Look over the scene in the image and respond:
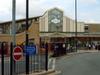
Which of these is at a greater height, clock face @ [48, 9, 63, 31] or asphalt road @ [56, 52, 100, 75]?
clock face @ [48, 9, 63, 31]

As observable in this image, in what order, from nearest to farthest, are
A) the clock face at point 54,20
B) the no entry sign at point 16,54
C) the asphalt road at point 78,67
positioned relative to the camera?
1. the no entry sign at point 16,54
2. the asphalt road at point 78,67
3. the clock face at point 54,20

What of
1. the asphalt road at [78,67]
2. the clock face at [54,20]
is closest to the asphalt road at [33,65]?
the asphalt road at [78,67]

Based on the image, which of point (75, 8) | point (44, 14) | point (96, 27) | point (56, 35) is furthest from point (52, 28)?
point (75, 8)

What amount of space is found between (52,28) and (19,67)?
101030 mm

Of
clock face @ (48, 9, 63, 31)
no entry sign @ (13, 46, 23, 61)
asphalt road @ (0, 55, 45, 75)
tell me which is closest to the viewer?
no entry sign @ (13, 46, 23, 61)

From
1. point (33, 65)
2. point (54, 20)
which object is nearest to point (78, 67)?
point (33, 65)

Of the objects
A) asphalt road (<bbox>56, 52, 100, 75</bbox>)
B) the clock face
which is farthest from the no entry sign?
the clock face

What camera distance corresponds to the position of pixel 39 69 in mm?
28297

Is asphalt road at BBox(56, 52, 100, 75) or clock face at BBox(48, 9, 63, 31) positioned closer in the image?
asphalt road at BBox(56, 52, 100, 75)

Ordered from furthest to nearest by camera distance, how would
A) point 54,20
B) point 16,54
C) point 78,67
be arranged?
point 54,20 < point 78,67 < point 16,54

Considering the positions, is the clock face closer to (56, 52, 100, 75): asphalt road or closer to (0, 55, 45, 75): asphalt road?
(56, 52, 100, 75): asphalt road

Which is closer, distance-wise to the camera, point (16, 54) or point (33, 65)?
point (16, 54)

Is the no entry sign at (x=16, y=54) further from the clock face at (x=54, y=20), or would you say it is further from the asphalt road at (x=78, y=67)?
the clock face at (x=54, y=20)

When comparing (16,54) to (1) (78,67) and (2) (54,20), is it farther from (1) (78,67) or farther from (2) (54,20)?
(2) (54,20)
